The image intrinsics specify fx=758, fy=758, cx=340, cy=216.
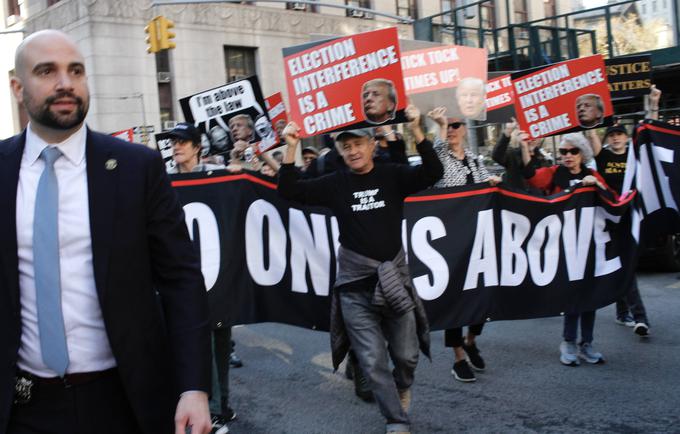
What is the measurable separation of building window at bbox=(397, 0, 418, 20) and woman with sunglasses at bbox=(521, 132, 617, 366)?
27605mm

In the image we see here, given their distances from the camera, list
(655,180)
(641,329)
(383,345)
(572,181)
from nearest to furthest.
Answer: (383,345)
(655,180)
(572,181)
(641,329)

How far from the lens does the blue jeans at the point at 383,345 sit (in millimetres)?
4480

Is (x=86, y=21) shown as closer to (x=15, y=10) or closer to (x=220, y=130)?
(x=15, y=10)

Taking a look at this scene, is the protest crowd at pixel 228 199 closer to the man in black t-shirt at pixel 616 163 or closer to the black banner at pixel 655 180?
the man in black t-shirt at pixel 616 163

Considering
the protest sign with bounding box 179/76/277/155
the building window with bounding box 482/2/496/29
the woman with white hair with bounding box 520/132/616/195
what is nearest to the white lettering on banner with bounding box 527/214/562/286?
the woman with white hair with bounding box 520/132/616/195

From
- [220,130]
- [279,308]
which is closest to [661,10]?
[220,130]

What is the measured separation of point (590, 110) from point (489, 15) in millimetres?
28630

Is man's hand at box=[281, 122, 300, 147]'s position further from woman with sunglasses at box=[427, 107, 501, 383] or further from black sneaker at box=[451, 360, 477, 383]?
black sneaker at box=[451, 360, 477, 383]

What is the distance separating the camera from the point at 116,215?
217 centimetres

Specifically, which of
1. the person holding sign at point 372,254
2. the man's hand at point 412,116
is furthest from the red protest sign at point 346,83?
the person holding sign at point 372,254

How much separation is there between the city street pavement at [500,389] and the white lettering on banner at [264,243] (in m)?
0.94

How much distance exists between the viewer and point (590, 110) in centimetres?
730

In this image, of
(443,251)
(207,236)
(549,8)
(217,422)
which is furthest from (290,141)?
(549,8)

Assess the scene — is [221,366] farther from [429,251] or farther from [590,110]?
[590,110]
